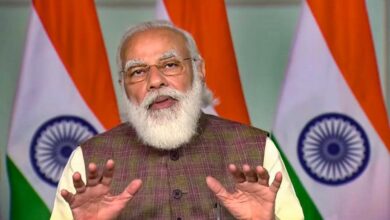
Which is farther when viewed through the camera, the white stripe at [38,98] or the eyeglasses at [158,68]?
the white stripe at [38,98]

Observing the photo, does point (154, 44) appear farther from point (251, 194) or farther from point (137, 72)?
point (251, 194)

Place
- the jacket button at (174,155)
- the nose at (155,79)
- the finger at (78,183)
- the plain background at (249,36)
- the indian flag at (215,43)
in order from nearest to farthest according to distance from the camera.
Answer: the finger at (78,183)
the nose at (155,79)
the jacket button at (174,155)
the indian flag at (215,43)
the plain background at (249,36)

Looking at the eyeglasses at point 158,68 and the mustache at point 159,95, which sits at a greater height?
the eyeglasses at point 158,68

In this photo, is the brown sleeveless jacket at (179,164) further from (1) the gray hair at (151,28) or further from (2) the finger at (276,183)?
(2) the finger at (276,183)

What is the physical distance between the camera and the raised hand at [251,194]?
1709mm

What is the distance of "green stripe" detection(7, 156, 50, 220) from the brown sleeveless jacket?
0.95 metres

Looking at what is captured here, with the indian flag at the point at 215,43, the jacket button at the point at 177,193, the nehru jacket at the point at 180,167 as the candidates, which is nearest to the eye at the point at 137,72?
the nehru jacket at the point at 180,167

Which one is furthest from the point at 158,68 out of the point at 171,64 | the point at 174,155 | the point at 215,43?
the point at 215,43

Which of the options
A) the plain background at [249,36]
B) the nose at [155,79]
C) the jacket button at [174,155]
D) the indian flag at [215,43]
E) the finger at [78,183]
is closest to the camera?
the finger at [78,183]

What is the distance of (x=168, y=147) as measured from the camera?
2098 millimetres

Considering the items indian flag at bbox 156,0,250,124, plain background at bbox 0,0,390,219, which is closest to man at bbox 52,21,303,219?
indian flag at bbox 156,0,250,124

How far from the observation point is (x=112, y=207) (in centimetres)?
176

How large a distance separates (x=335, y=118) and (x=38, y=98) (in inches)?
52.6

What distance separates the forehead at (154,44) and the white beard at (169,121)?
0.40 ft
